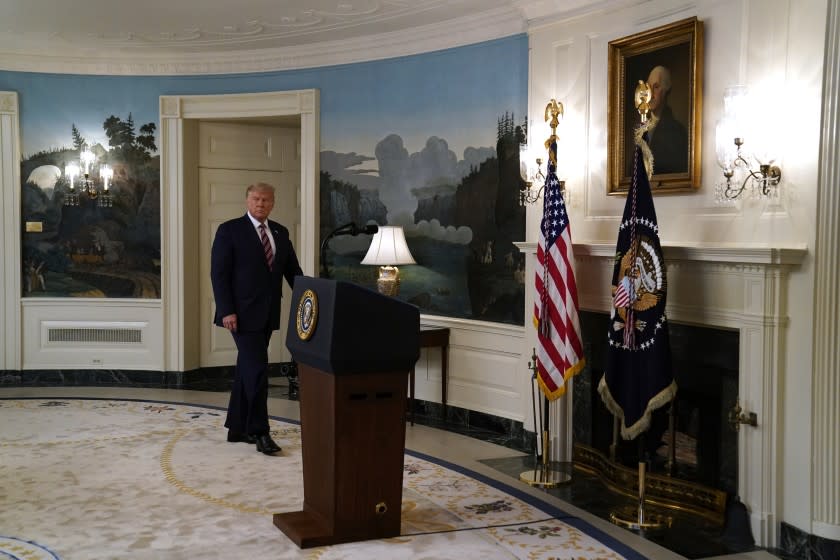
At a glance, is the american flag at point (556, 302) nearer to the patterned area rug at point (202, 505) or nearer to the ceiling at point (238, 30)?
the patterned area rug at point (202, 505)

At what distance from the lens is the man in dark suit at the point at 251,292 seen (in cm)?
600

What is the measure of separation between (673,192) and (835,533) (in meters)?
2.02

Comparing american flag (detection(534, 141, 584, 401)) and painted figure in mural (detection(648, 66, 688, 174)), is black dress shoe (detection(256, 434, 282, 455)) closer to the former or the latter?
american flag (detection(534, 141, 584, 401))

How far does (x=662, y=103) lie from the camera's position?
5.23 meters

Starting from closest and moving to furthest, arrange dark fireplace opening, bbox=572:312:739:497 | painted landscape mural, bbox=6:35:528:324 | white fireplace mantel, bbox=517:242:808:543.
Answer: white fireplace mantel, bbox=517:242:808:543
dark fireplace opening, bbox=572:312:739:497
painted landscape mural, bbox=6:35:528:324

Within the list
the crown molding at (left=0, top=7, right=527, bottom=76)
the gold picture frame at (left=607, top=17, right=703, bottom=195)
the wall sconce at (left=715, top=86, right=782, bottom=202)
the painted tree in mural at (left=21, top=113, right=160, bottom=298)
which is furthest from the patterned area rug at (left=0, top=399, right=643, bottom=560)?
the crown molding at (left=0, top=7, right=527, bottom=76)

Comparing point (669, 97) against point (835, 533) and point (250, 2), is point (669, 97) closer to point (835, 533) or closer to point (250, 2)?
point (835, 533)

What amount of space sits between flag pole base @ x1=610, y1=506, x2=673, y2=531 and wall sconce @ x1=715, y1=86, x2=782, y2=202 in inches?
67.7

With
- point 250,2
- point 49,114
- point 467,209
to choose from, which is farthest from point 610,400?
point 49,114

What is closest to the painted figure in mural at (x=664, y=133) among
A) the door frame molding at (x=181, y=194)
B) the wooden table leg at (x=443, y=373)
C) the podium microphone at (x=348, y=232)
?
the podium microphone at (x=348, y=232)

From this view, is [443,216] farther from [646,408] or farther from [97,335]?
Answer: [97,335]

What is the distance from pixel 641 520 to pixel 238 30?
5.49 m

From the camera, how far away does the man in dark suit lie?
600 cm

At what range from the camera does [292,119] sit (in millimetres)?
9094
